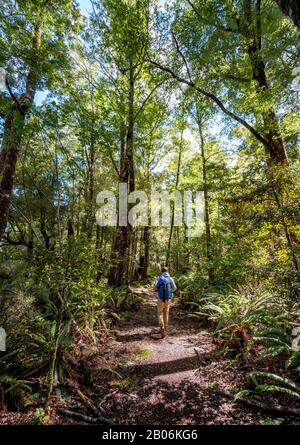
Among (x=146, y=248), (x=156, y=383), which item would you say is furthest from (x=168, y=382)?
(x=146, y=248)

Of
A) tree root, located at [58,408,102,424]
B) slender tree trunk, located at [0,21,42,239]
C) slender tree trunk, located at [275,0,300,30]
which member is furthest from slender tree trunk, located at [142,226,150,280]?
slender tree trunk, located at [275,0,300,30]

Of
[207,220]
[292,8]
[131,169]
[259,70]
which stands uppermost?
[259,70]

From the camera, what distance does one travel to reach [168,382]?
12.7 feet

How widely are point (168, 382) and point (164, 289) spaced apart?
2495 millimetres

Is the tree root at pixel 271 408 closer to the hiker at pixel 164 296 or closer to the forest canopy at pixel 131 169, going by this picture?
the forest canopy at pixel 131 169

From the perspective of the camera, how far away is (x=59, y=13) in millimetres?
6191

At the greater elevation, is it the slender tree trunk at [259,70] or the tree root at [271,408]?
the slender tree trunk at [259,70]

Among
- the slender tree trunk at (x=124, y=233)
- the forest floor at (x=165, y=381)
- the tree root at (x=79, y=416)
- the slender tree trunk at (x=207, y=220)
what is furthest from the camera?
the slender tree trunk at (x=207, y=220)

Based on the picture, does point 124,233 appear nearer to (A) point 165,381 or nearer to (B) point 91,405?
(A) point 165,381

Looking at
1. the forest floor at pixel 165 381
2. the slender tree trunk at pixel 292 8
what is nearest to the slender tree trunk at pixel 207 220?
the forest floor at pixel 165 381

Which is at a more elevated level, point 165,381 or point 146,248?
point 146,248

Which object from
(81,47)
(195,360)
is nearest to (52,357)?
(195,360)

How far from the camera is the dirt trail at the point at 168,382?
9.84 ft

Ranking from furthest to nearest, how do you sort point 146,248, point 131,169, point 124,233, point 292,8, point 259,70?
1. point 146,248
2. point 131,169
3. point 124,233
4. point 259,70
5. point 292,8
